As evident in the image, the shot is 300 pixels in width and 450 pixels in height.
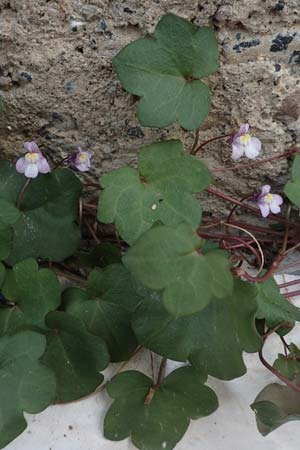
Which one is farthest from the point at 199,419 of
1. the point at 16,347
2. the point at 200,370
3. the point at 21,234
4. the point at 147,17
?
the point at 147,17

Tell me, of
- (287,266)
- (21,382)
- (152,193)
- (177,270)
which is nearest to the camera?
(177,270)

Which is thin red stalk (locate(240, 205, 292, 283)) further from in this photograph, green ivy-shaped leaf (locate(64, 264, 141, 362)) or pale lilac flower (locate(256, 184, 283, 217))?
green ivy-shaped leaf (locate(64, 264, 141, 362))

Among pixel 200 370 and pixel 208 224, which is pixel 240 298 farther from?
pixel 208 224

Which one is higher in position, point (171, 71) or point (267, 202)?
point (171, 71)

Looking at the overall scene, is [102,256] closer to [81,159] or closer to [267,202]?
[81,159]

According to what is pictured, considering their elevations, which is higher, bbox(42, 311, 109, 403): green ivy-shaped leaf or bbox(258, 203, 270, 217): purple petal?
bbox(258, 203, 270, 217): purple petal

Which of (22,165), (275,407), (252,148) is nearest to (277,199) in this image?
(252,148)

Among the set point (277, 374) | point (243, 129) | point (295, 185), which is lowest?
point (277, 374)

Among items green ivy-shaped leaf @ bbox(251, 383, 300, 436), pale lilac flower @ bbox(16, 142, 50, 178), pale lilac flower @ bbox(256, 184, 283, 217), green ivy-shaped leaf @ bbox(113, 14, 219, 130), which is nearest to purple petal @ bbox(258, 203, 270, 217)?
pale lilac flower @ bbox(256, 184, 283, 217)
